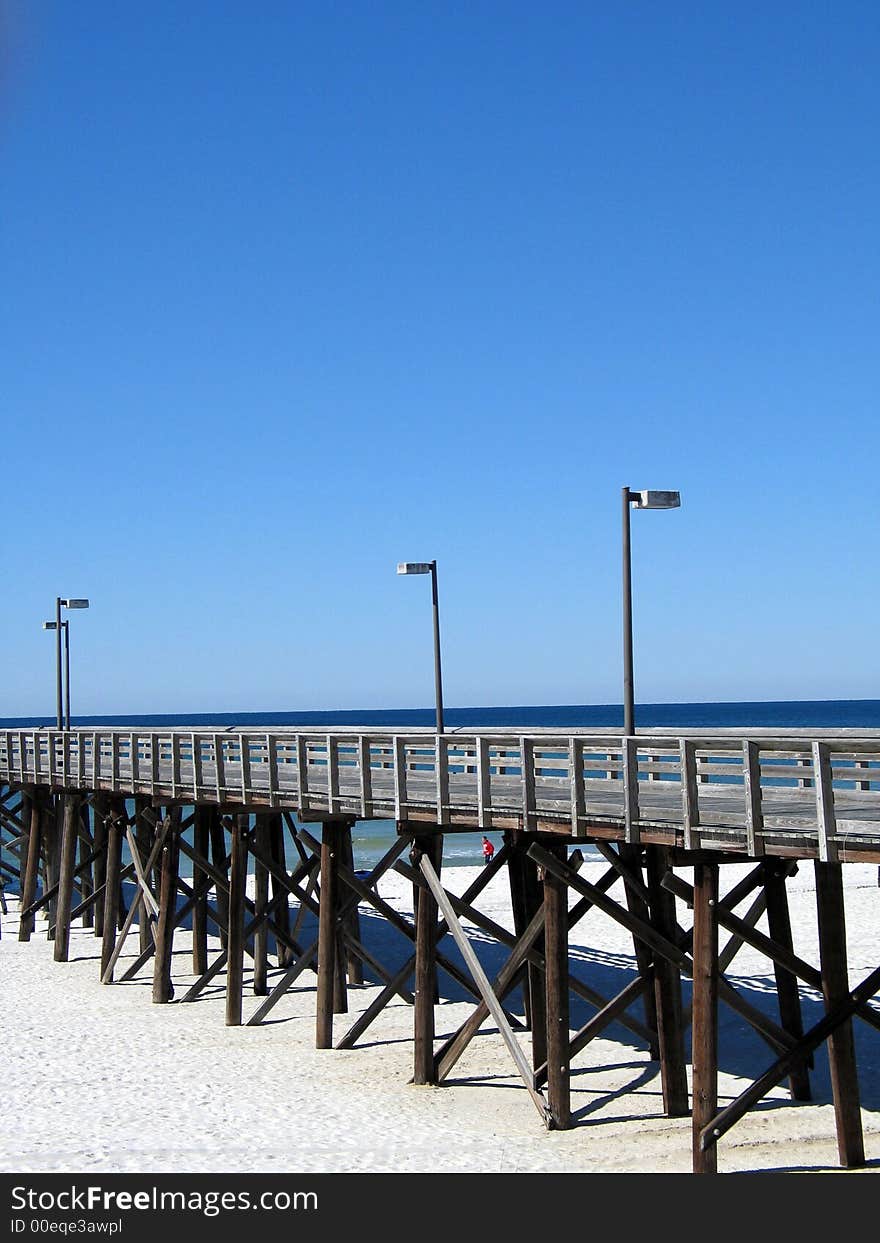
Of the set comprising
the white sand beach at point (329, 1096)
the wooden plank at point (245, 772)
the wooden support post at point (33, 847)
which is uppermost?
the wooden plank at point (245, 772)

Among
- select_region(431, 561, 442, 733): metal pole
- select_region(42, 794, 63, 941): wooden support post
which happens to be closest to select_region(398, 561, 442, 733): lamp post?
select_region(431, 561, 442, 733): metal pole

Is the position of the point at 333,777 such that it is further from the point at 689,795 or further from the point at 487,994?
Answer: the point at 689,795

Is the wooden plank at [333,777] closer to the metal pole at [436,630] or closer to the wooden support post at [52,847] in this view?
the metal pole at [436,630]

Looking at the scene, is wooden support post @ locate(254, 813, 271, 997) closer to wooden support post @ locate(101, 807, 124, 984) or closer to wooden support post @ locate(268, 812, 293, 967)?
wooden support post @ locate(268, 812, 293, 967)

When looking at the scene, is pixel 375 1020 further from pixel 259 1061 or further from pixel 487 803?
pixel 487 803

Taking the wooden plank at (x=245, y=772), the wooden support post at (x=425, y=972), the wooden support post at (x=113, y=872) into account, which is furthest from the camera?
the wooden support post at (x=113, y=872)

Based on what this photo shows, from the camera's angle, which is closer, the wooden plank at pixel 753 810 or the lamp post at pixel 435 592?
the wooden plank at pixel 753 810

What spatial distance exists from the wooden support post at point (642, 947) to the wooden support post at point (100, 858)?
37.6ft

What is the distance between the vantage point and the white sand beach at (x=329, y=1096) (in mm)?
12547

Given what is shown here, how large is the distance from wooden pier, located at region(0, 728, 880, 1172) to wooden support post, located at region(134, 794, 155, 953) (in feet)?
0.17

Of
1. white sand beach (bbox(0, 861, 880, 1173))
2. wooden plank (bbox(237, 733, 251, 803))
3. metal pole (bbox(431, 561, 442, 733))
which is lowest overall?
white sand beach (bbox(0, 861, 880, 1173))

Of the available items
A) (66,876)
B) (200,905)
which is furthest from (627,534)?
(66,876)

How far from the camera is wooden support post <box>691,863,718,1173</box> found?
451 inches

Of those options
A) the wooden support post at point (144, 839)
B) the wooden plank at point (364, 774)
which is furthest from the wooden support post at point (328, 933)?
the wooden support post at point (144, 839)
